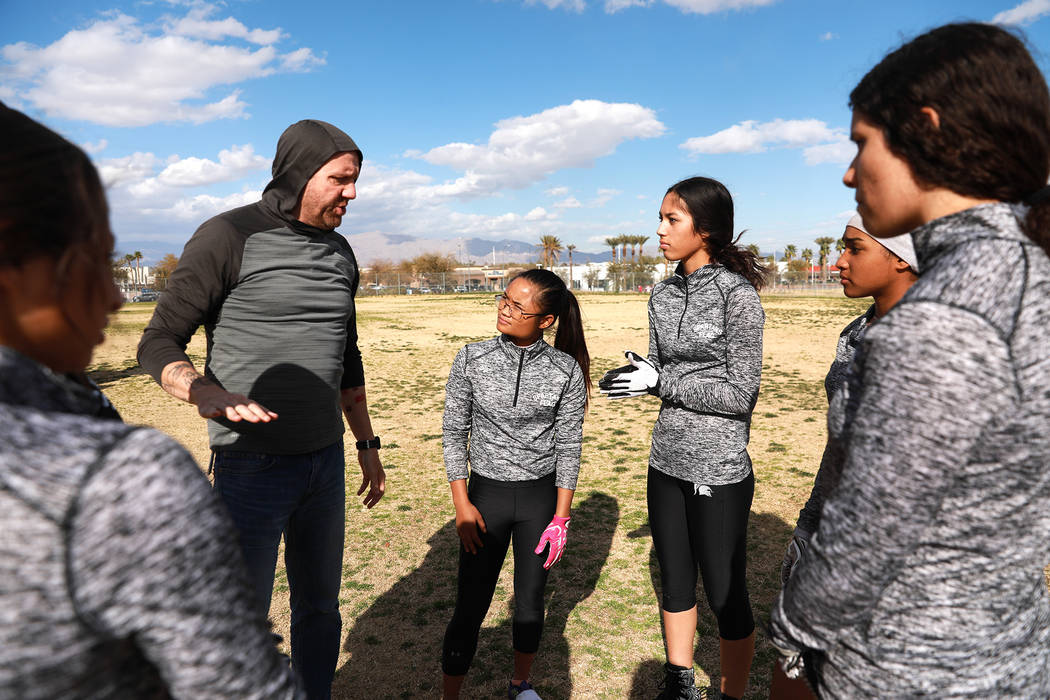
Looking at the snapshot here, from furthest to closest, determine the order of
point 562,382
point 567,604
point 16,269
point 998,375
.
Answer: point 567,604 → point 562,382 → point 998,375 → point 16,269

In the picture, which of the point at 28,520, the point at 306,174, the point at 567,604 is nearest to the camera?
the point at 28,520

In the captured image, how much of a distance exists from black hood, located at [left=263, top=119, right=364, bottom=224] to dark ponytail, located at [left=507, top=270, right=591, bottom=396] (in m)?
1.06

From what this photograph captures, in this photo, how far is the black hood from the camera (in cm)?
263

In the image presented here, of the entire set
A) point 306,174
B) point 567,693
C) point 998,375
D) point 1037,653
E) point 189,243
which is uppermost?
point 306,174

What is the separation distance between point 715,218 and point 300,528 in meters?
2.39

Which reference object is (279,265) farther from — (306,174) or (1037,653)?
(1037,653)

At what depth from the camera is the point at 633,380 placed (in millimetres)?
3107

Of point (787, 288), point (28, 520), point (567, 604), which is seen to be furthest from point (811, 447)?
point (787, 288)

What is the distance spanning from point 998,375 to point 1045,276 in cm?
24

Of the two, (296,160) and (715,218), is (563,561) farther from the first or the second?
(296,160)

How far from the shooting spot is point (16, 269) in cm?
88

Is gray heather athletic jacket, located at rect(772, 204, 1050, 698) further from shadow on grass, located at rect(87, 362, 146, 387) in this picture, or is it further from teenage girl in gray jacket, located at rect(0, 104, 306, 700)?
shadow on grass, located at rect(87, 362, 146, 387)

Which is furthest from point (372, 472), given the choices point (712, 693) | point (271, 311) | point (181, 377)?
point (712, 693)

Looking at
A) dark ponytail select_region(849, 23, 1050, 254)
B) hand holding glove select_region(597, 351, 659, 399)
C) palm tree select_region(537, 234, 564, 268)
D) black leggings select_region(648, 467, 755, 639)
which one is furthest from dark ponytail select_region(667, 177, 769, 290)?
palm tree select_region(537, 234, 564, 268)
